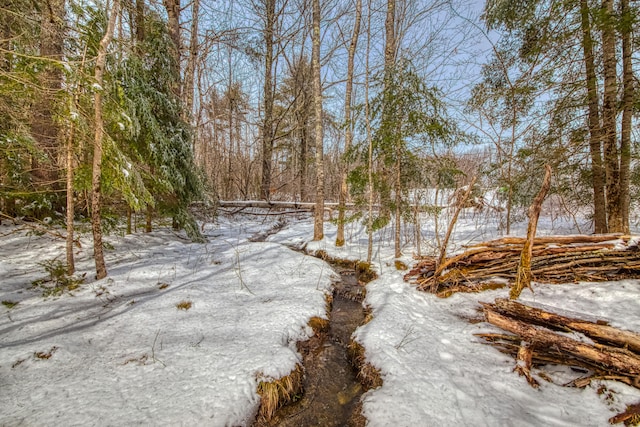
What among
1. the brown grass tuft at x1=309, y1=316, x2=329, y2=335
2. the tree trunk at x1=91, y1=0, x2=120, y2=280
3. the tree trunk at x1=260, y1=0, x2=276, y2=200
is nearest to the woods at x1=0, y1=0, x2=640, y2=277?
the tree trunk at x1=91, y1=0, x2=120, y2=280

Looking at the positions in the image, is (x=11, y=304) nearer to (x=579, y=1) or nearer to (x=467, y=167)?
(x=579, y=1)

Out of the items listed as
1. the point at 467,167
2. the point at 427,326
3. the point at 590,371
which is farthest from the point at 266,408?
the point at 467,167

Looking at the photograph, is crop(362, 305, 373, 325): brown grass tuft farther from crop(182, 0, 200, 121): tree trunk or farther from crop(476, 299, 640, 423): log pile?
crop(182, 0, 200, 121): tree trunk

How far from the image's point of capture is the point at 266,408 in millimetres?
2416

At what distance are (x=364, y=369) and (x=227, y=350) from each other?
5.31 ft

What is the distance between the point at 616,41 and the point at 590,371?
6.04m

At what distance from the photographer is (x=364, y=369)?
2939 mm

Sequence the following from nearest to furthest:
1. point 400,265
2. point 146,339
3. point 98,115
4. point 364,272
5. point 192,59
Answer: point 146,339
point 98,115
point 400,265
point 364,272
point 192,59

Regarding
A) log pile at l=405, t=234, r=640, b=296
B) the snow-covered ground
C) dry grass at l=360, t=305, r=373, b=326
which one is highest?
log pile at l=405, t=234, r=640, b=296

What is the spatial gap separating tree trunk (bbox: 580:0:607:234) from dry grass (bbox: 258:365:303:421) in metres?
6.08

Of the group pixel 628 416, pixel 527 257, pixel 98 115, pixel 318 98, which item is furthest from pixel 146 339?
pixel 318 98

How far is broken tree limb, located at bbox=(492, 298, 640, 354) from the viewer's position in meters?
2.29

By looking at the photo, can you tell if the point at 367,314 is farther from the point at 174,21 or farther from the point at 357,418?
the point at 174,21

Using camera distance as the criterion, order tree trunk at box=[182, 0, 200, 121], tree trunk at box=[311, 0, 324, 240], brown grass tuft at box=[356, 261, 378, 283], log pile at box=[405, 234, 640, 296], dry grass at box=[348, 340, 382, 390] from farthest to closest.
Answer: tree trunk at box=[182, 0, 200, 121] < tree trunk at box=[311, 0, 324, 240] < brown grass tuft at box=[356, 261, 378, 283] < log pile at box=[405, 234, 640, 296] < dry grass at box=[348, 340, 382, 390]
